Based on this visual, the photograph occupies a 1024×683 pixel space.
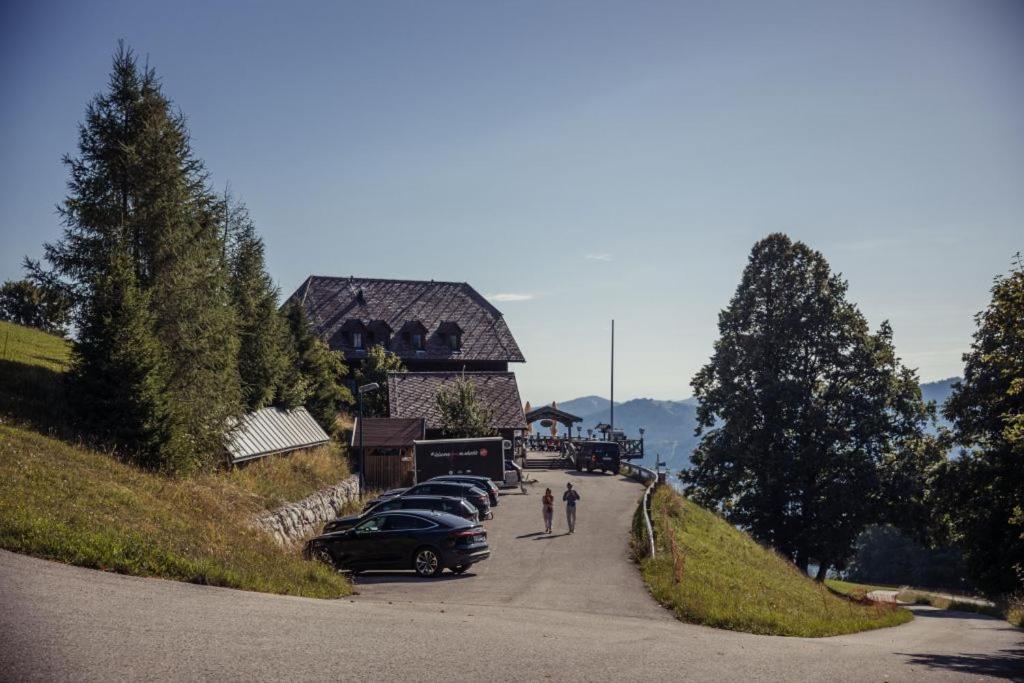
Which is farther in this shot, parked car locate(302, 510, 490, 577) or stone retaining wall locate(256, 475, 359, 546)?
stone retaining wall locate(256, 475, 359, 546)

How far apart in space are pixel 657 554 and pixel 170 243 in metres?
17.9

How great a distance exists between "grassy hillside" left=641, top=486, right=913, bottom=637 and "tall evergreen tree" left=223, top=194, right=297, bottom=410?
18500 millimetres

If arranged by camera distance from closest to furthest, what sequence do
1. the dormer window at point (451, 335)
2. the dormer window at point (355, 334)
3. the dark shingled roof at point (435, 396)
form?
the dark shingled roof at point (435, 396) < the dormer window at point (355, 334) < the dormer window at point (451, 335)

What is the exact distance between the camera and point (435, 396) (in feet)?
170

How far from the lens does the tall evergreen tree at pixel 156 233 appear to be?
22.9 meters

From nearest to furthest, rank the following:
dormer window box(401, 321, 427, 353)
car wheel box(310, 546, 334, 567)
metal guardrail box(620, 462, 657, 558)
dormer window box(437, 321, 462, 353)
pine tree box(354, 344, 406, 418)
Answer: car wheel box(310, 546, 334, 567), metal guardrail box(620, 462, 657, 558), pine tree box(354, 344, 406, 418), dormer window box(401, 321, 427, 353), dormer window box(437, 321, 462, 353)

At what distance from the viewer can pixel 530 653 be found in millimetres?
10383

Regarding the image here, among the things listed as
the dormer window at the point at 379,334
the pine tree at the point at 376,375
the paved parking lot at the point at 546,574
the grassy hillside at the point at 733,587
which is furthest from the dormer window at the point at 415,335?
the grassy hillside at the point at 733,587

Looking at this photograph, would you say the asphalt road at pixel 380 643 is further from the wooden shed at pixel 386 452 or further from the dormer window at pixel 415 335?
the dormer window at pixel 415 335

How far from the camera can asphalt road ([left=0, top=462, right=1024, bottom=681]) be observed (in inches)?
340

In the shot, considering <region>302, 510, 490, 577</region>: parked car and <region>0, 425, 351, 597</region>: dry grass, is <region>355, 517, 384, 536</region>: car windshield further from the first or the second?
<region>0, 425, 351, 597</region>: dry grass

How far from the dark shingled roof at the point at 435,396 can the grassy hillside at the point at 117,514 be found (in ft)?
90.9

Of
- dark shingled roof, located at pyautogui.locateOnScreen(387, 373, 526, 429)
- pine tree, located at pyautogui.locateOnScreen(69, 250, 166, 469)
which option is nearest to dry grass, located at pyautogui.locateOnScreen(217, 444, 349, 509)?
pine tree, located at pyautogui.locateOnScreen(69, 250, 166, 469)

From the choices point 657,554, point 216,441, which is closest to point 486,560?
point 657,554
